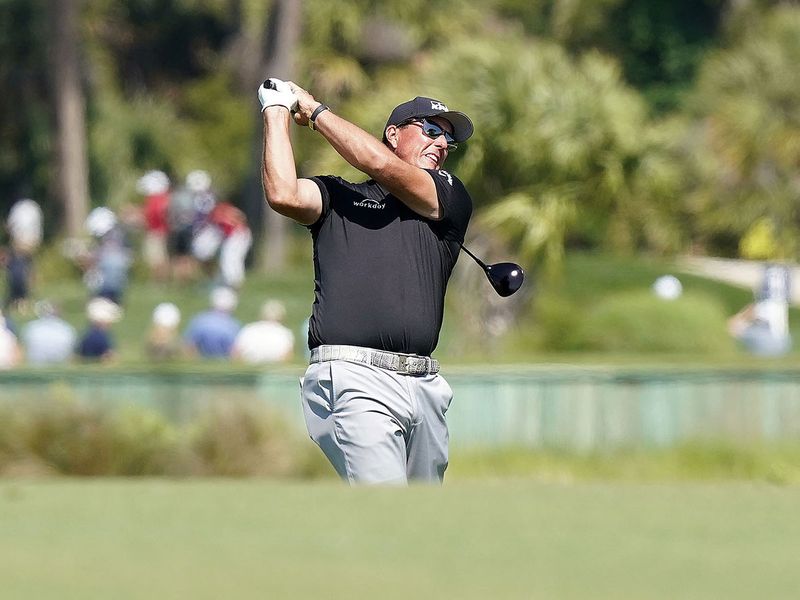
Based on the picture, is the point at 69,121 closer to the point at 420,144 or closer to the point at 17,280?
the point at 17,280

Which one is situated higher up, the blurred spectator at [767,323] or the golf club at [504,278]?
the golf club at [504,278]

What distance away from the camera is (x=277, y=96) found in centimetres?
611

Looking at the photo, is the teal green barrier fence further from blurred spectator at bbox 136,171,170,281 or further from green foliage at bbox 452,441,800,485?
blurred spectator at bbox 136,171,170,281

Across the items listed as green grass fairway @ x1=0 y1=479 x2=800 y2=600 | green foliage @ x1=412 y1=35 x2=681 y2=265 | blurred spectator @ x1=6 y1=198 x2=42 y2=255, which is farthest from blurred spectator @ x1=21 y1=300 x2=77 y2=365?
green grass fairway @ x1=0 y1=479 x2=800 y2=600

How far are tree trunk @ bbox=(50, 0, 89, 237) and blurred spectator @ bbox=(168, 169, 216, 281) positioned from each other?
17.5 feet

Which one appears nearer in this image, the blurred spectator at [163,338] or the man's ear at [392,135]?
the man's ear at [392,135]

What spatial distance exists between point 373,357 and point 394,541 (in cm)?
227

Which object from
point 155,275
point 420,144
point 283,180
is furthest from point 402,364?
point 155,275

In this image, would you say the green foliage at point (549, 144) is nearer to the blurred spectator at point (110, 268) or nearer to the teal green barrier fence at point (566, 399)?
the blurred spectator at point (110, 268)

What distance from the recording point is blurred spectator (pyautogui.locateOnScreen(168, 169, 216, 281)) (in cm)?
2566

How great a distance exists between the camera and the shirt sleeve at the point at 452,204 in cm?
614

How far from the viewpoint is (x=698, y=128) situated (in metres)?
23.1

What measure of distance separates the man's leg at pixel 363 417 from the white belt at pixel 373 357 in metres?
0.02

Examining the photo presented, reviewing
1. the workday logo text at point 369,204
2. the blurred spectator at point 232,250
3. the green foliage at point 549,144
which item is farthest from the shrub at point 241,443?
the blurred spectator at point 232,250
